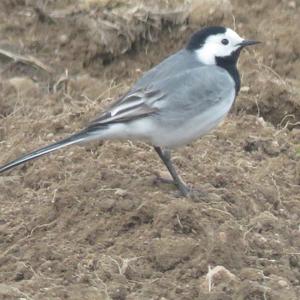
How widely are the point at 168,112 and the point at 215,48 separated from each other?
602mm

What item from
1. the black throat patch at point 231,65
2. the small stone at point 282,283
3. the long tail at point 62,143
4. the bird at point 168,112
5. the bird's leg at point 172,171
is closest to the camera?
the small stone at point 282,283

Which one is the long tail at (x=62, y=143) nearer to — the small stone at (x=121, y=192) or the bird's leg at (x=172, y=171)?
the small stone at (x=121, y=192)

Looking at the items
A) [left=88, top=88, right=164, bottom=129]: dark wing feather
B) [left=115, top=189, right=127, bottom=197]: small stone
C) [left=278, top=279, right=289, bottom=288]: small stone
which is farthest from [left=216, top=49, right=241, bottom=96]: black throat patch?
[left=278, top=279, right=289, bottom=288]: small stone

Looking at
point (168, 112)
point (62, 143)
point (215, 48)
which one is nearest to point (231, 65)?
point (215, 48)

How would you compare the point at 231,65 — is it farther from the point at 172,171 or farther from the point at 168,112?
the point at 172,171

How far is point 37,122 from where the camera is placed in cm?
692

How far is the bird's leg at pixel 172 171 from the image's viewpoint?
575 centimetres

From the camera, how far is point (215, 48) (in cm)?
604

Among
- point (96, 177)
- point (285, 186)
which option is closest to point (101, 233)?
point (96, 177)

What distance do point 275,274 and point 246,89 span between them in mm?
2528

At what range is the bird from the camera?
220 inches

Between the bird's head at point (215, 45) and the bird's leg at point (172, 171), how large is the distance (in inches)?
22.8

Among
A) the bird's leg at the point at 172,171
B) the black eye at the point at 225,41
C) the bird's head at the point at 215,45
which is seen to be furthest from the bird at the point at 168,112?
the black eye at the point at 225,41

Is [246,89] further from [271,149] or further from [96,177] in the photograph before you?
[96,177]
